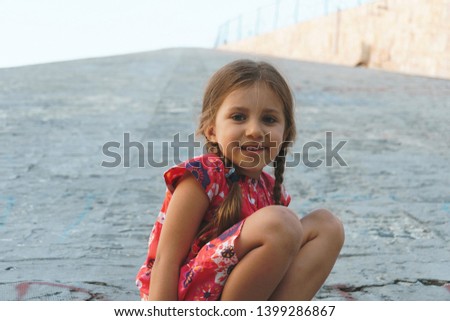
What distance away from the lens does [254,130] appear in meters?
2.23

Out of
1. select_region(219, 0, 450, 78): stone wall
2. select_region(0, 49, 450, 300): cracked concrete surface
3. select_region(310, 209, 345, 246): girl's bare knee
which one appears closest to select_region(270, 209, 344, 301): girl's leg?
select_region(310, 209, 345, 246): girl's bare knee

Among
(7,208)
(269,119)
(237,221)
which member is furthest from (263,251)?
(7,208)

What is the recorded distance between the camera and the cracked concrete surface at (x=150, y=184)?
3.15 m

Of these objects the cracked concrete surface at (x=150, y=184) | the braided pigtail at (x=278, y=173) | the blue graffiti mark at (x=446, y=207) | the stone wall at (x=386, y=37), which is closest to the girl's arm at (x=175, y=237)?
the braided pigtail at (x=278, y=173)

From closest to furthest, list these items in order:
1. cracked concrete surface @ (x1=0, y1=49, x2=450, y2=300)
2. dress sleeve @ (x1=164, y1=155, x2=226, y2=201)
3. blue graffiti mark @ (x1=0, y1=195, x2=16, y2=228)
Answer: dress sleeve @ (x1=164, y1=155, x2=226, y2=201) → cracked concrete surface @ (x1=0, y1=49, x2=450, y2=300) → blue graffiti mark @ (x1=0, y1=195, x2=16, y2=228)

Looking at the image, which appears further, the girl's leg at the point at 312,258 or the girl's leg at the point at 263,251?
the girl's leg at the point at 312,258

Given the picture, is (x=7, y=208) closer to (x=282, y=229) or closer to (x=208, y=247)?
(x=208, y=247)

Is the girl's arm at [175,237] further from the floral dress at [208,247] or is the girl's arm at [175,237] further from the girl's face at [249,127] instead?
the girl's face at [249,127]

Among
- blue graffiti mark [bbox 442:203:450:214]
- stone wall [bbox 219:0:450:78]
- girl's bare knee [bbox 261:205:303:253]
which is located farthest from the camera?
stone wall [bbox 219:0:450:78]

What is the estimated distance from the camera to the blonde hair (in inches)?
87.0

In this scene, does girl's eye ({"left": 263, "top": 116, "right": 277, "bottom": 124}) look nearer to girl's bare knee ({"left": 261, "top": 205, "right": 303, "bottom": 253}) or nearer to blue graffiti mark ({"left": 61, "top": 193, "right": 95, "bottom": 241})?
girl's bare knee ({"left": 261, "top": 205, "right": 303, "bottom": 253})

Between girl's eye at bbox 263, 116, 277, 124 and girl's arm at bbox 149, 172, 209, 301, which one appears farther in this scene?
girl's eye at bbox 263, 116, 277, 124

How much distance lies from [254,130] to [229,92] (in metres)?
0.15

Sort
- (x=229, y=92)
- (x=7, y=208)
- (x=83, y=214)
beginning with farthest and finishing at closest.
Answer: (x=7, y=208) → (x=83, y=214) → (x=229, y=92)
